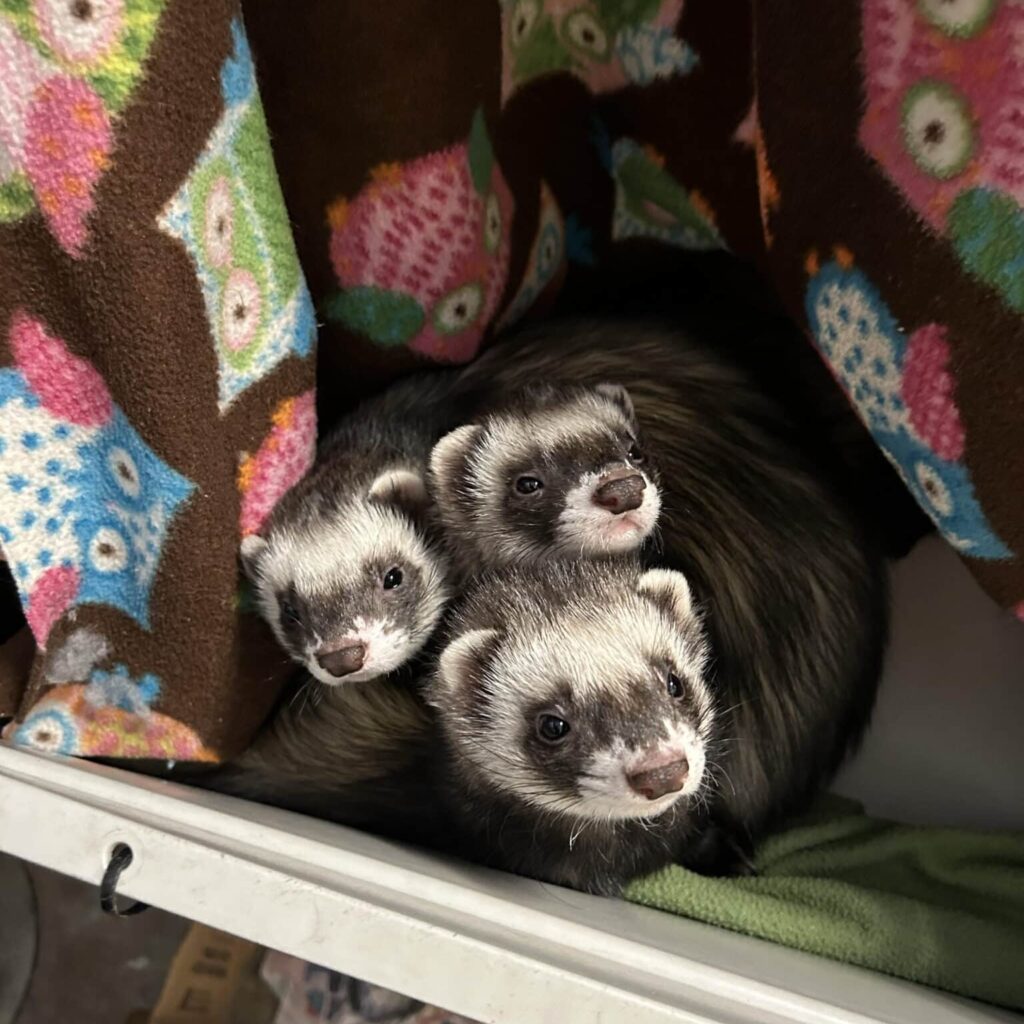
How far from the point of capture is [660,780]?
2.52 feet

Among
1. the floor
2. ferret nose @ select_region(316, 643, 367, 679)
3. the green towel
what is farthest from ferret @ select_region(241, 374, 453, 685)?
the floor

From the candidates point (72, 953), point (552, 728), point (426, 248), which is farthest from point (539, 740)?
point (72, 953)

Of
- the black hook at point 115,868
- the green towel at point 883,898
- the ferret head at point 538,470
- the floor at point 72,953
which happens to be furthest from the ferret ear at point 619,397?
the floor at point 72,953

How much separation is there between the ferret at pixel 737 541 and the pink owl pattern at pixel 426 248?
12cm

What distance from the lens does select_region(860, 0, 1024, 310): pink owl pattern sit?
2.08 feet

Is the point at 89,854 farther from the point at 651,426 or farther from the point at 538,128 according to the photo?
the point at 538,128

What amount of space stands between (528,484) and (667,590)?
0.19 meters

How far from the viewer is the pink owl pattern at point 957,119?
2.08 feet

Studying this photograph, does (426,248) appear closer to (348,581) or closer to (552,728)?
(348,581)

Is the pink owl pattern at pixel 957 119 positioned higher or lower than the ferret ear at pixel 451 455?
higher

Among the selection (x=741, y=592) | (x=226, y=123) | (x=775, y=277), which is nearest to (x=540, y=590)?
(x=741, y=592)

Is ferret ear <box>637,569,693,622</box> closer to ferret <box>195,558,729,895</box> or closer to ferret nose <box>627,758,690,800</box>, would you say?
ferret <box>195,558,729,895</box>

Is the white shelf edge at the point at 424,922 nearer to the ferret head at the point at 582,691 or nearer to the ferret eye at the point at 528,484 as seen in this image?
the ferret head at the point at 582,691

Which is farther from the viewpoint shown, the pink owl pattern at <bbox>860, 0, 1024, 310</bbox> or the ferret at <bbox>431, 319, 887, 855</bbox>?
the ferret at <bbox>431, 319, 887, 855</bbox>
